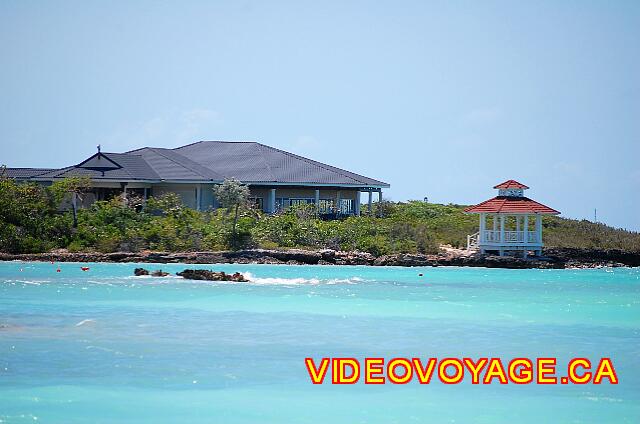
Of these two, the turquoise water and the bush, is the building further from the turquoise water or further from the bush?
the turquoise water

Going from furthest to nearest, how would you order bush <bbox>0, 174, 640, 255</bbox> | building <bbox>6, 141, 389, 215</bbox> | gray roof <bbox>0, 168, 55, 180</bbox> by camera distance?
gray roof <bbox>0, 168, 55, 180</bbox>, building <bbox>6, 141, 389, 215</bbox>, bush <bbox>0, 174, 640, 255</bbox>

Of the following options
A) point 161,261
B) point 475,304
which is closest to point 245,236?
point 161,261

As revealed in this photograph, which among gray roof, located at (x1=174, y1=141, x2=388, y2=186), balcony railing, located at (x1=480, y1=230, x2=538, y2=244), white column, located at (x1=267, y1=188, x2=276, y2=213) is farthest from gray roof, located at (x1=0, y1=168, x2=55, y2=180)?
balcony railing, located at (x1=480, y1=230, x2=538, y2=244)

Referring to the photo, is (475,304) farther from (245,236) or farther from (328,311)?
(245,236)

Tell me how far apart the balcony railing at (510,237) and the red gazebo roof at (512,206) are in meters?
1.05

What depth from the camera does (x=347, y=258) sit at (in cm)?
4238

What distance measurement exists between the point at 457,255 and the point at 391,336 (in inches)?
938

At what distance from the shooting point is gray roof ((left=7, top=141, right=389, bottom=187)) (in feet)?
155

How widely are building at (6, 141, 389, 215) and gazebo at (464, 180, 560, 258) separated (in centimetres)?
795

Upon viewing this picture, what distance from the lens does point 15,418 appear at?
12438mm

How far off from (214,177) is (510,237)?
13958mm

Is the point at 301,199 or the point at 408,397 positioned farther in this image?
the point at 301,199

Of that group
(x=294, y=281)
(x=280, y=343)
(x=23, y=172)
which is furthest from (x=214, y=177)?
(x=280, y=343)

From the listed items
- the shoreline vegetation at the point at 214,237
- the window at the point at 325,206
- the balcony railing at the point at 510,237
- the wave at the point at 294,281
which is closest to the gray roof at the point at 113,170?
the shoreline vegetation at the point at 214,237
